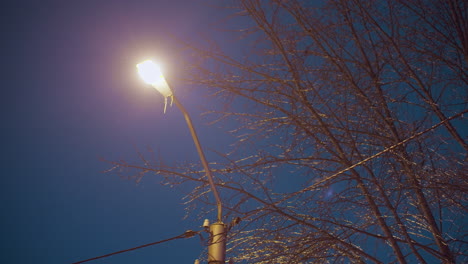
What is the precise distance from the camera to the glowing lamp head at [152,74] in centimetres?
329

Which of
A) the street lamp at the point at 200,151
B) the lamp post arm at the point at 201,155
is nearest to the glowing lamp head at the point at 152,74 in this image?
the street lamp at the point at 200,151

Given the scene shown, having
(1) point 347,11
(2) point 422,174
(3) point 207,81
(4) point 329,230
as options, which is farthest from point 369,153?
(3) point 207,81

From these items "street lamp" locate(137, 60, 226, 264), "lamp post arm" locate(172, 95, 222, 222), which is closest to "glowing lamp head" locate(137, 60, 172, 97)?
"street lamp" locate(137, 60, 226, 264)

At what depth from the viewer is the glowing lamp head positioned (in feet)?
10.8

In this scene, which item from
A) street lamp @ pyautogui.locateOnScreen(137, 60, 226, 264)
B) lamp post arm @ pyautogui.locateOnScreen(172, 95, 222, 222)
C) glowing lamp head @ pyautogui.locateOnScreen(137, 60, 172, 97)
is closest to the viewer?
street lamp @ pyautogui.locateOnScreen(137, 60, 226, 264)

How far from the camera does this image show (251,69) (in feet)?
13.4

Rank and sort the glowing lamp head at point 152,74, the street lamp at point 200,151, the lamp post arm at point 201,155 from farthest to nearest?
1. the lamp post arm at point 201,155
2. the glowing lamp head at point 152,74
3. the street lamp at point 200,151

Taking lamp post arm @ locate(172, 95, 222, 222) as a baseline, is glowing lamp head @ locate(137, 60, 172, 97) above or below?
above

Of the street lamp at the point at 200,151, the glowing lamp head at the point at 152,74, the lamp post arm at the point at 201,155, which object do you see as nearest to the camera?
the street lamp at the point at 200,151

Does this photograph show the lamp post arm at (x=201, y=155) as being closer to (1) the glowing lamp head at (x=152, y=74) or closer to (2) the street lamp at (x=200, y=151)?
(2) the street lamp at (x=200, y=151)

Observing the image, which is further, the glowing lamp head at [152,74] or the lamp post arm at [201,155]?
the lamp post arm at [201,155]

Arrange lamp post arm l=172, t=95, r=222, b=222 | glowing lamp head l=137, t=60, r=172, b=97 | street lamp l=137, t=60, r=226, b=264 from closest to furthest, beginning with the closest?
street lamp l=137, t=60, r=226, b=264 < glowing lamp head l=137, t=60, r=172, b=97 < lamp post arm l=172, t=95, r=222, b=222

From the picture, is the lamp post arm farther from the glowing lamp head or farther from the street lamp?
the glowing lamp head

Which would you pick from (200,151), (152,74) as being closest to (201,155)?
(200,151)
